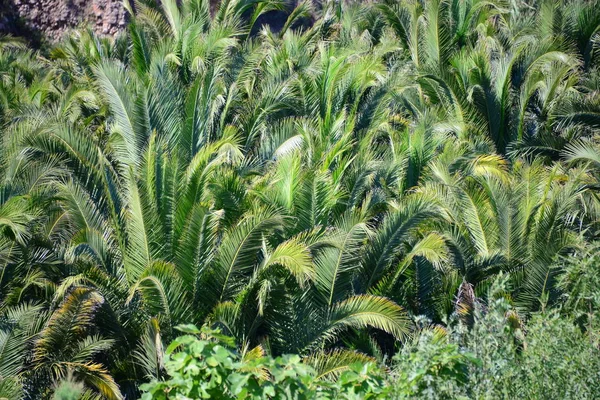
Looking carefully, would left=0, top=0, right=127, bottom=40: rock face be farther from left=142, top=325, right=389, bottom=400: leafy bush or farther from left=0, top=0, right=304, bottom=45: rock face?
left=142, top=325, right=389, bottom=400: leafy bush

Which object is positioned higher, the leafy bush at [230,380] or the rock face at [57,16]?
the leafy bush at [230,380]

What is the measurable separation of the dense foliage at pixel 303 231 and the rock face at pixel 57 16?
6423mm

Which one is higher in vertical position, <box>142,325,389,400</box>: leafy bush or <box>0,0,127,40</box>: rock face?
<box>142,325,389,400</box>: leafy bush

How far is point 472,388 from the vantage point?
4738mm

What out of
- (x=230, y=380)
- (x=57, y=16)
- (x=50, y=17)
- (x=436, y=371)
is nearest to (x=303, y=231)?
(x=436, y=371)

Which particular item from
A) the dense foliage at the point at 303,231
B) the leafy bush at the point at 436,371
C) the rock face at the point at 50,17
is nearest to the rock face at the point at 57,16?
the rock face at the point at 50,17

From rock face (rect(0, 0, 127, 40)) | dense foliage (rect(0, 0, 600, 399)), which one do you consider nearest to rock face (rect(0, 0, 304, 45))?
rock face (rect(0, 0, 127, 40))

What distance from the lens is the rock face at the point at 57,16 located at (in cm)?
1912

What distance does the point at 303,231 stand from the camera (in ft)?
27.9

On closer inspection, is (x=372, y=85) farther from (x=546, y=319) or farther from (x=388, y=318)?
(x=546, y=319)

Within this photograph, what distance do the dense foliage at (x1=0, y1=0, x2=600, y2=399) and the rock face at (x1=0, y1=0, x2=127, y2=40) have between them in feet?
21.1

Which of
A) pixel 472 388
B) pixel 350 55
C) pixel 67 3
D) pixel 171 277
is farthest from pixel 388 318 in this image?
pixel 67 3

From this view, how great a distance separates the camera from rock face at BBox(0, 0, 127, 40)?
62.7ft

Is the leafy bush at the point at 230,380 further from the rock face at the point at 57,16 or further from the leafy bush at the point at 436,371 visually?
the rock face at the point at 57,16
